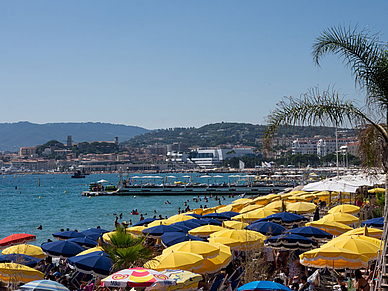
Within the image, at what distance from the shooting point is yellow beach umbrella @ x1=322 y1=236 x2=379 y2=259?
27.2 ft

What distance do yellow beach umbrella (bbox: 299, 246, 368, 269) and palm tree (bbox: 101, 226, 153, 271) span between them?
9.48 ft

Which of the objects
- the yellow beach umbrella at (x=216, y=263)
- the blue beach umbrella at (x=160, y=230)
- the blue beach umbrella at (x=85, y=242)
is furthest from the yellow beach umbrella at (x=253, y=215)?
the yellow beach umbrella at (x=216, y=263)

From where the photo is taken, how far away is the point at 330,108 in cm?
613

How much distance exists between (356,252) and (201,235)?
4565 mm

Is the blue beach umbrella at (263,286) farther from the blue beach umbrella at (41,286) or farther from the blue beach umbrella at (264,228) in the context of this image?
the blue beach umbrella at (264,228)

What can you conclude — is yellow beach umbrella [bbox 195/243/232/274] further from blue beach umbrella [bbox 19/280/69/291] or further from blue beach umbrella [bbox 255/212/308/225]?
blue beach umbrella [bbox 255/212/308/225]

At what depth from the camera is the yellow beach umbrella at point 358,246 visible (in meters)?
8.30

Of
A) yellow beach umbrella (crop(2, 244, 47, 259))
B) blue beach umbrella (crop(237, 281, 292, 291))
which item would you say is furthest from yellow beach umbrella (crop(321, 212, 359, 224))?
yellow beach umbrella (crop(2, 244, 47, 259))

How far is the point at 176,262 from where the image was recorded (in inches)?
310

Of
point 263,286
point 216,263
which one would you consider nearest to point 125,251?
point 216,263

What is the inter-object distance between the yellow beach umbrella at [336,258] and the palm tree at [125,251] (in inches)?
114

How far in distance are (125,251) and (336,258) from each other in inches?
145

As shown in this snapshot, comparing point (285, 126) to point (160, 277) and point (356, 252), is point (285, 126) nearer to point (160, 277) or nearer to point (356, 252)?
point (160, 277)

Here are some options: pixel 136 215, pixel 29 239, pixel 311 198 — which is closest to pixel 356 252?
pixel 29 239
